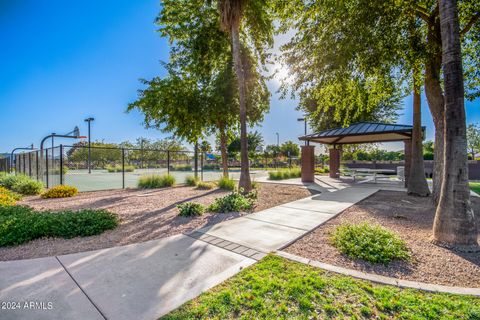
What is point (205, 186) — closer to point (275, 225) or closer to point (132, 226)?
point (132, 226)

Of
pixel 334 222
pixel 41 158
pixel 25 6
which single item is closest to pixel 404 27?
pixel 334 222

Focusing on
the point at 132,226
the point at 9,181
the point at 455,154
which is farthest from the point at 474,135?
the point at 9,181

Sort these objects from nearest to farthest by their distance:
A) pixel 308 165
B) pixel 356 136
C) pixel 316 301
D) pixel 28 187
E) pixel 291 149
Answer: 1. pixel 316 301
2. pixel 28 187
3. pixel 356 136
4. pixel 308 165
5. pixel 291 149

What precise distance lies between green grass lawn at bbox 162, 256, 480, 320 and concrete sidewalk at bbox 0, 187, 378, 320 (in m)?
0.28

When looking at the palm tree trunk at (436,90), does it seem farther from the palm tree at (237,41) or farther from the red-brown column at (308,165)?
the red-brown column at (308,165)

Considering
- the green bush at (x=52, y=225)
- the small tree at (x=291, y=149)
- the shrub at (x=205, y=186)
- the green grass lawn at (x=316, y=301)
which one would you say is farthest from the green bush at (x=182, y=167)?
the small tree at (x=291, y=149)

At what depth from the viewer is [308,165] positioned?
14.6 metres

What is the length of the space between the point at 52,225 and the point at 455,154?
783cm

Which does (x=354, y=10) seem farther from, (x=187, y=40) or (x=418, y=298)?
(x=187, y=40)

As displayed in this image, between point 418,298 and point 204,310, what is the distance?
2344 mm

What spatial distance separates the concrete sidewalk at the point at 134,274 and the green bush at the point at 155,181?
28.5 ft

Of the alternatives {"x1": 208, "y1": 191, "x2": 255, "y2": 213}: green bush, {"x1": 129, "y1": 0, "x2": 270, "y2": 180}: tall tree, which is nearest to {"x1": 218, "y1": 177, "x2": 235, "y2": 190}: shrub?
{"x1": 129, "y1": 0, "x2": 270, "y2": 180}: tall tree

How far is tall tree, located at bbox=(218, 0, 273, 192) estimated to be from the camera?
29.0 feet

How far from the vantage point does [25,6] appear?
7734 mm
